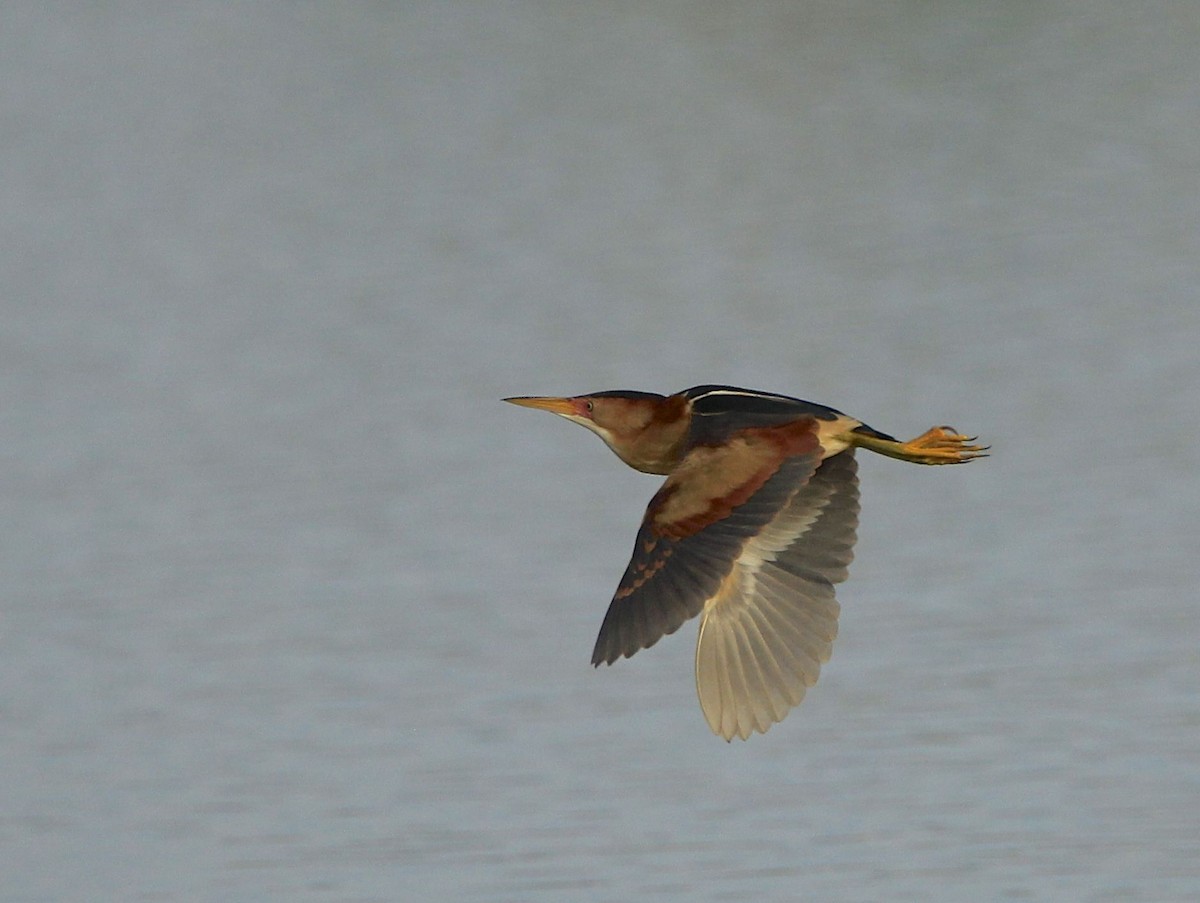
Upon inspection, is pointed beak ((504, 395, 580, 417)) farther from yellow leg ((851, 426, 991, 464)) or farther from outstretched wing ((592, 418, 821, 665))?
yellow leg ((851, 426, 991, 464))

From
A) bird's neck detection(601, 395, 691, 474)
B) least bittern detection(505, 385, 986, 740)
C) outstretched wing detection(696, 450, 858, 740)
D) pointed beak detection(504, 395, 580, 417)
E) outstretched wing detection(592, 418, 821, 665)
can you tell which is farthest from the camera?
pointed beak detection(504, 395, 580, 417)

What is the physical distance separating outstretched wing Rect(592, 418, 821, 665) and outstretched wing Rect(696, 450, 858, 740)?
0.12 metres

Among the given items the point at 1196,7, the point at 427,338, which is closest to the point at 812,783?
the point at 427,338

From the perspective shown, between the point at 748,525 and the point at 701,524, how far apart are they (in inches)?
3.8

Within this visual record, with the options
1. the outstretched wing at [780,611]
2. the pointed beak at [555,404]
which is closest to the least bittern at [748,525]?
the outstretched wing at [780,611]

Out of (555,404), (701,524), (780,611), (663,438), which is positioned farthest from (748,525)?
(555,404)

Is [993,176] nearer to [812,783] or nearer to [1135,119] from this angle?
[1135,119]

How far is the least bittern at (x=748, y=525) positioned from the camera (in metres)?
4.58

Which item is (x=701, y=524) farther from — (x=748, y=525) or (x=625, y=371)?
(x=625, y=371)

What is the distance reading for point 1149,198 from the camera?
11703mm

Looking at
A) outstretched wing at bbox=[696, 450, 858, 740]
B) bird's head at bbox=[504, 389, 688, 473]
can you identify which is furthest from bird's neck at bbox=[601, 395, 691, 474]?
outstretched wing at bbox=[696, 450, 858, 740]

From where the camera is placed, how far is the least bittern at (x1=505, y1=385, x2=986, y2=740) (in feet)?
15.0

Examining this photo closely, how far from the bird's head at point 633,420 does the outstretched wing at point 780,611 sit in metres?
0.34

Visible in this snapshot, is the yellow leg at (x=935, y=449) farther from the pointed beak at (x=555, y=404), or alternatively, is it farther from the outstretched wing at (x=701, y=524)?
the pointed beak at (x=555, y=404)
